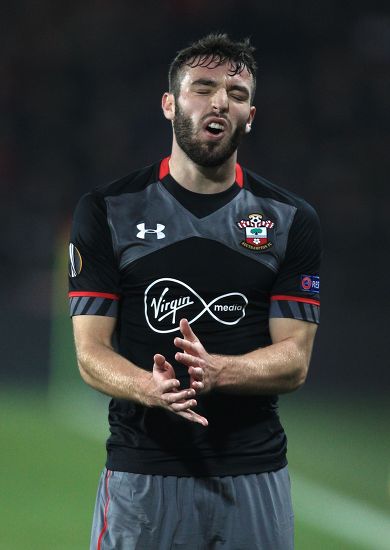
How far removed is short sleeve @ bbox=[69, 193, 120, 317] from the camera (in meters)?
3.57

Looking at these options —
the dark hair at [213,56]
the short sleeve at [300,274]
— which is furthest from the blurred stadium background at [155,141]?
the dark hair at [213,56]

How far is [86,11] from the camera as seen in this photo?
640 inches

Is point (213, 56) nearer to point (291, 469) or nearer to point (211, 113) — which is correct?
point (211, 113)

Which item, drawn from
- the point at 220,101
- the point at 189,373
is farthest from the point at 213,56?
the point at 189,373

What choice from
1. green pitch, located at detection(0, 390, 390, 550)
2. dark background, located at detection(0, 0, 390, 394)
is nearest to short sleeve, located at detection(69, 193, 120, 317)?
green pitch, located at detection(0, 390, 390, 550)

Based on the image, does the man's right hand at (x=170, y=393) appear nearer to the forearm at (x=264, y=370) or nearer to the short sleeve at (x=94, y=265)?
the forearm at (x=264, y=370)

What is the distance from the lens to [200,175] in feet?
12.2

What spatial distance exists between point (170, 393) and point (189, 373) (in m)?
0.11
